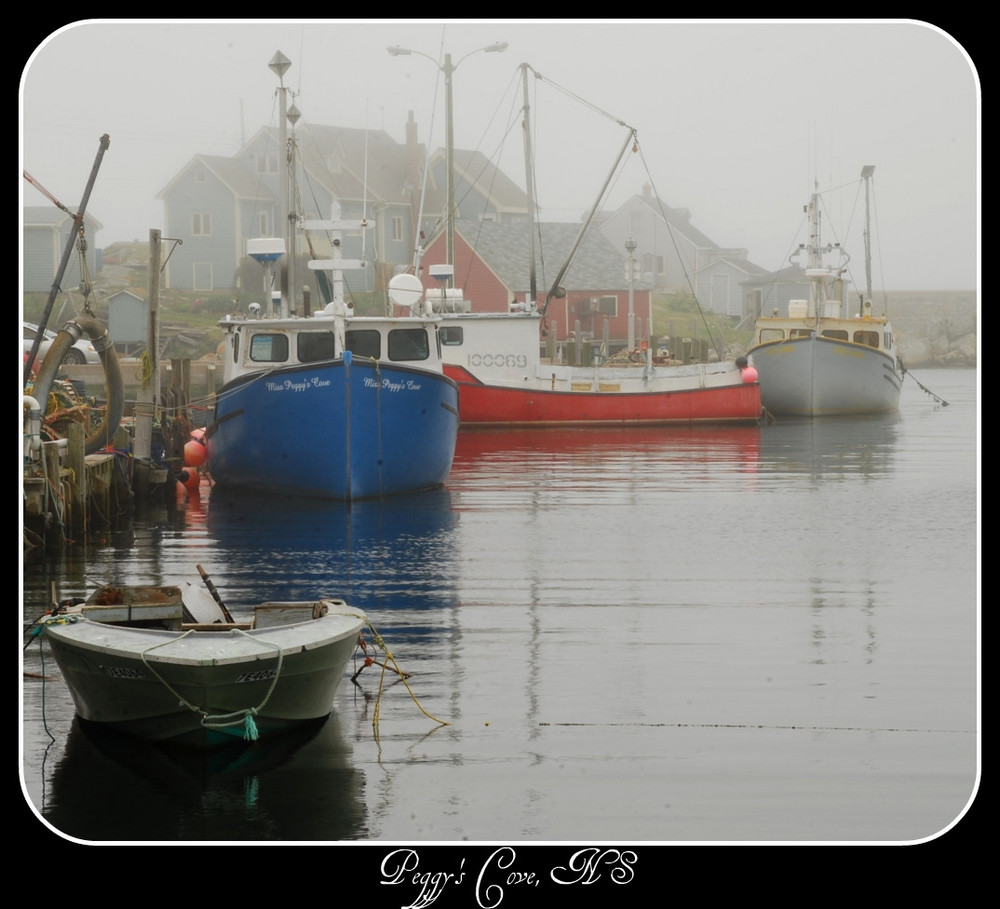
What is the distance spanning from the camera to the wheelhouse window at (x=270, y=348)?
22.0 metres

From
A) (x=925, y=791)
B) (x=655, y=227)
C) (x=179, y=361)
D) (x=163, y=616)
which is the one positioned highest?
(x=655, y=227)

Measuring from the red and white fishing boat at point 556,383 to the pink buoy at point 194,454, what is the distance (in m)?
9.92

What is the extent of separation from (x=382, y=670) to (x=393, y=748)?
157 cm

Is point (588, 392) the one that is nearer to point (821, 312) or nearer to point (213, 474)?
point (821, 312)

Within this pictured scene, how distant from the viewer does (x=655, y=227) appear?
7256cm

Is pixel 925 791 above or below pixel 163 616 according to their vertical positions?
below

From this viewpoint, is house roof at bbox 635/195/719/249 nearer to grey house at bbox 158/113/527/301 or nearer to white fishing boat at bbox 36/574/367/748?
grey house at bbox 158/113/527/301

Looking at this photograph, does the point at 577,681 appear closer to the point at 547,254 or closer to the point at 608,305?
the point at 547,254

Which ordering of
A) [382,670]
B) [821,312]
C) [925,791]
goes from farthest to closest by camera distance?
[821,312]
[382,670]
[925,791]

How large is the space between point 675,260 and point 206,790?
68.2 metres

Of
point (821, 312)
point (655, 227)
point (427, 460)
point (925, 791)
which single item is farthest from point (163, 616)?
point (655, 227)

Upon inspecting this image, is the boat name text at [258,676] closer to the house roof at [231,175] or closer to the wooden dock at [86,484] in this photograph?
the wooden dock at [86,484]

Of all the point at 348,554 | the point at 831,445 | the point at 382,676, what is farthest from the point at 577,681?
the point at 831,445

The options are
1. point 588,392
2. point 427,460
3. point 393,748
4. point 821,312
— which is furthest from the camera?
point 821,312
